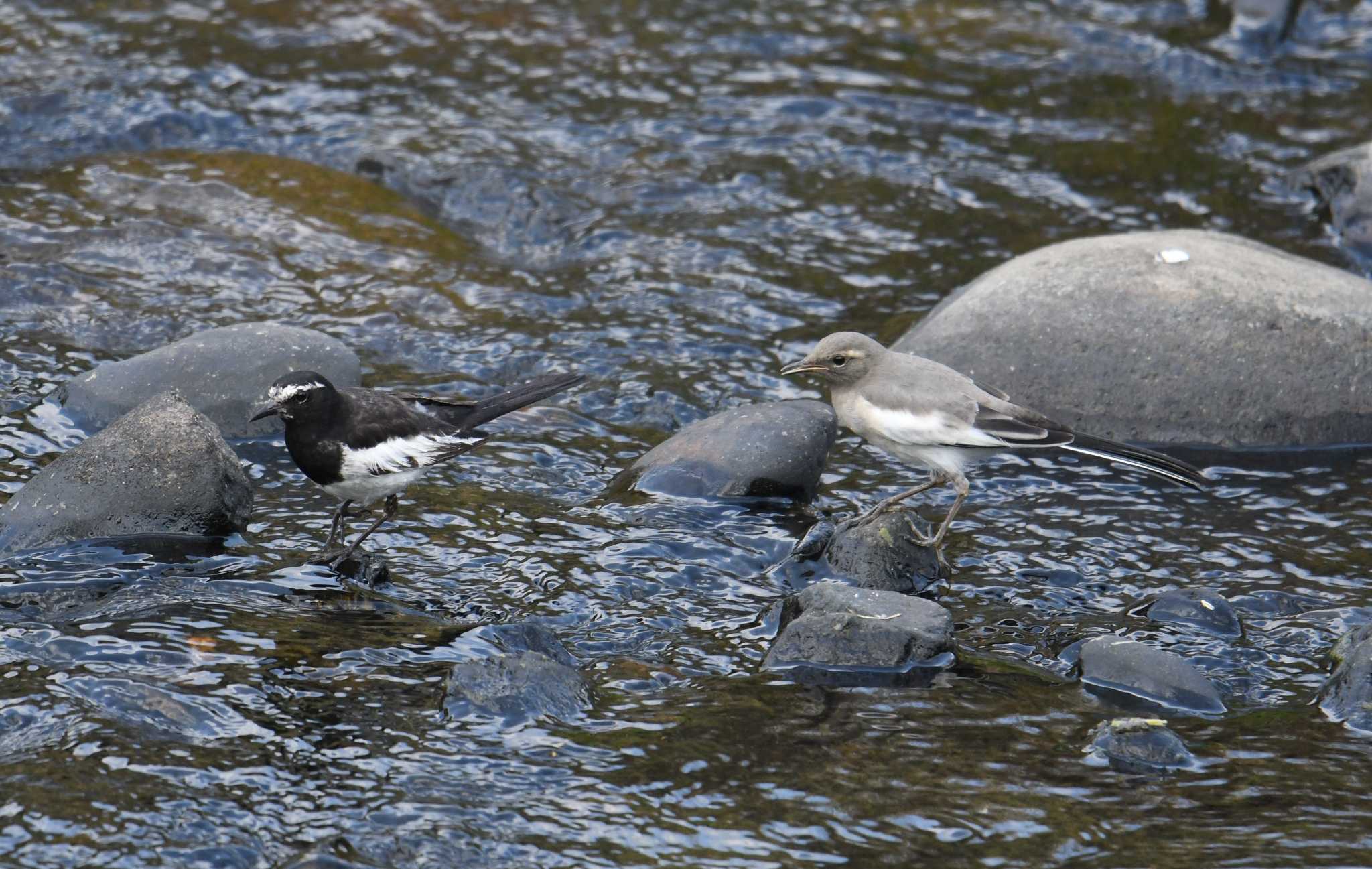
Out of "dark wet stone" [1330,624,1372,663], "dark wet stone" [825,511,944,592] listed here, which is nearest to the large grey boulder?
"dark wet stone" [825,511,944,592]

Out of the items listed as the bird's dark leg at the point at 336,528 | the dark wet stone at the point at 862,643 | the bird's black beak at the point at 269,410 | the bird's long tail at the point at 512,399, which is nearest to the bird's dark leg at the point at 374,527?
the bird's dark leg at the point at 336,528

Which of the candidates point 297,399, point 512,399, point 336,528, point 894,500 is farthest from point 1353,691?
point 297,399

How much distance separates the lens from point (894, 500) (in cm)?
848

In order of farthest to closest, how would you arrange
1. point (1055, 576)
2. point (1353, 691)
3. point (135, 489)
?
point (1055, 576)
point (135, 489)
point (1353, 691)

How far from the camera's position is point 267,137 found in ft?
43.1

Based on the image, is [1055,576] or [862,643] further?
[1055,576]

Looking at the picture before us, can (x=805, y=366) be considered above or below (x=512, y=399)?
above

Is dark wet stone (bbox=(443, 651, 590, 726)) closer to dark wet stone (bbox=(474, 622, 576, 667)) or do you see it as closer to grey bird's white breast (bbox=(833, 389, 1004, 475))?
dark wet stone (bbox=(474, 622, 576, 667))

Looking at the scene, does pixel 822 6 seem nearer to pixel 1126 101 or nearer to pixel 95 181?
pixel 1126 101

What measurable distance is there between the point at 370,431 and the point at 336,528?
2.08 ft

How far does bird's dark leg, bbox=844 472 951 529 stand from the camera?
8.26 meters

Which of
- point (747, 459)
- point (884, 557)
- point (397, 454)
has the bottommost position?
point (884, 557)

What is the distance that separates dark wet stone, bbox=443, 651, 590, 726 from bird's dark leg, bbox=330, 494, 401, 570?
143cm

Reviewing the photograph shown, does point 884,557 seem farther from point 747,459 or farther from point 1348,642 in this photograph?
point 1348,642
